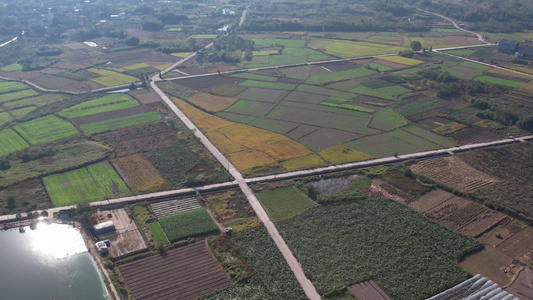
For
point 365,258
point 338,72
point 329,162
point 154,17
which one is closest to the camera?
point 365,258

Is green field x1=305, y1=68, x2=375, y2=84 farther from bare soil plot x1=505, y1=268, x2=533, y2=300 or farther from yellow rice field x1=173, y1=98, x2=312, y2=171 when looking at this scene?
bare soil plot x1=505, y1=268, x2=533, y2=300

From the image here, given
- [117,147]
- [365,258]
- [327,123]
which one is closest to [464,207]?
[365,258]

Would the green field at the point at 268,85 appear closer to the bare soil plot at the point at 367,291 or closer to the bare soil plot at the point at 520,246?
the bare soil plot at the point at 520,246

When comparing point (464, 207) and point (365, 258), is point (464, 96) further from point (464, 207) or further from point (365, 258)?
point (365, 258)

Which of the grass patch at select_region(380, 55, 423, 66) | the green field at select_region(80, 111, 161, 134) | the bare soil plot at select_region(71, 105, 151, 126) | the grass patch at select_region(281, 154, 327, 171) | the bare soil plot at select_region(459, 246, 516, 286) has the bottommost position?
the bare soil plot at select_region(459, 246, 516, 286)

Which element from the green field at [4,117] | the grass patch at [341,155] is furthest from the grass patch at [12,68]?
the grass patch at [341,155]

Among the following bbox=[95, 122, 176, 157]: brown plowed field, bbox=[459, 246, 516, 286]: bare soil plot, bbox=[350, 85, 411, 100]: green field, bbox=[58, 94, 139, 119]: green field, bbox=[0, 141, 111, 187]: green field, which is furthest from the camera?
bbox=[350, 85, 411, 100]: green field

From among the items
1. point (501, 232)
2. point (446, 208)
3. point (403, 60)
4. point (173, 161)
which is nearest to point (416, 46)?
point (403, 60)

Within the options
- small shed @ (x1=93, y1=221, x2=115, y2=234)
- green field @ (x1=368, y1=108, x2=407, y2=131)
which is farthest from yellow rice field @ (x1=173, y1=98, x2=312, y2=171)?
small shed @ (x1=93, y1=221, x2=115, y2=234)
